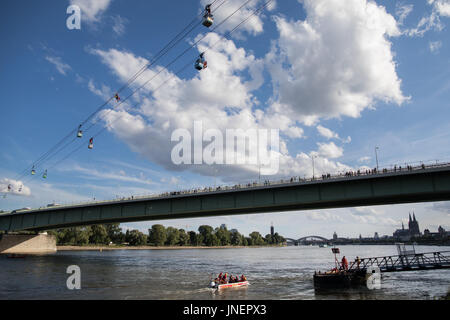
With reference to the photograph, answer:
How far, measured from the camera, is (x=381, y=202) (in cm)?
5075

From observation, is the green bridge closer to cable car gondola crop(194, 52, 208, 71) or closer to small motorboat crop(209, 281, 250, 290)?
small motorboat crop(209, 281, 250, 290)

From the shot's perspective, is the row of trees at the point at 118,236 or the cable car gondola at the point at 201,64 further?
the row of trees at the point at 118,236

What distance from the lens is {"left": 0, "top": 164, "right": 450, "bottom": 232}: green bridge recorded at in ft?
133

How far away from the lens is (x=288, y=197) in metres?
49.3

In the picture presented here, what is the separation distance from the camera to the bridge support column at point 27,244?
9638 cm

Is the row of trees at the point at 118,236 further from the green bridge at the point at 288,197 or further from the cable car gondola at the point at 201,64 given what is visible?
the cable car gondola at the point at 201,64

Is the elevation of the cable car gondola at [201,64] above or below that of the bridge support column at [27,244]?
above

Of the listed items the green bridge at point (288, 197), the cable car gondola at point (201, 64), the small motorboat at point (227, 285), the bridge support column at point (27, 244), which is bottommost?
the small motorboat at point (227, 285)

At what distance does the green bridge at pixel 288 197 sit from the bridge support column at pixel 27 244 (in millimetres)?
26420

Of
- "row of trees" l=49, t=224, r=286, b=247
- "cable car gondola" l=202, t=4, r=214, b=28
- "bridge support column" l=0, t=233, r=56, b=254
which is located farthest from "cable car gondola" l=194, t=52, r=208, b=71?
"row of trees" l=49, t=224, r=286, b=247

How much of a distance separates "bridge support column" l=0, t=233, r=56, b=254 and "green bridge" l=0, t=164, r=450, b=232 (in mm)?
26420

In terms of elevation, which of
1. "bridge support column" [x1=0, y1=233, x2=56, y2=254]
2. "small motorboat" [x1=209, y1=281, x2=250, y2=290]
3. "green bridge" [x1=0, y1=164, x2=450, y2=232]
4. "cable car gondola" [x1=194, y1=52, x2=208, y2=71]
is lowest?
"small motorboat" [x1=209, y1=281, x2=250, y2=290]

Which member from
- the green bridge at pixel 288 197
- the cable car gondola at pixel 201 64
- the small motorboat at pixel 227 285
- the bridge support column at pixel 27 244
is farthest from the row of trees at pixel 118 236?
the cable car gondola at pixel 201 64

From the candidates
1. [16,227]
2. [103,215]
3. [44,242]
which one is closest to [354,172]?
[103,215]
